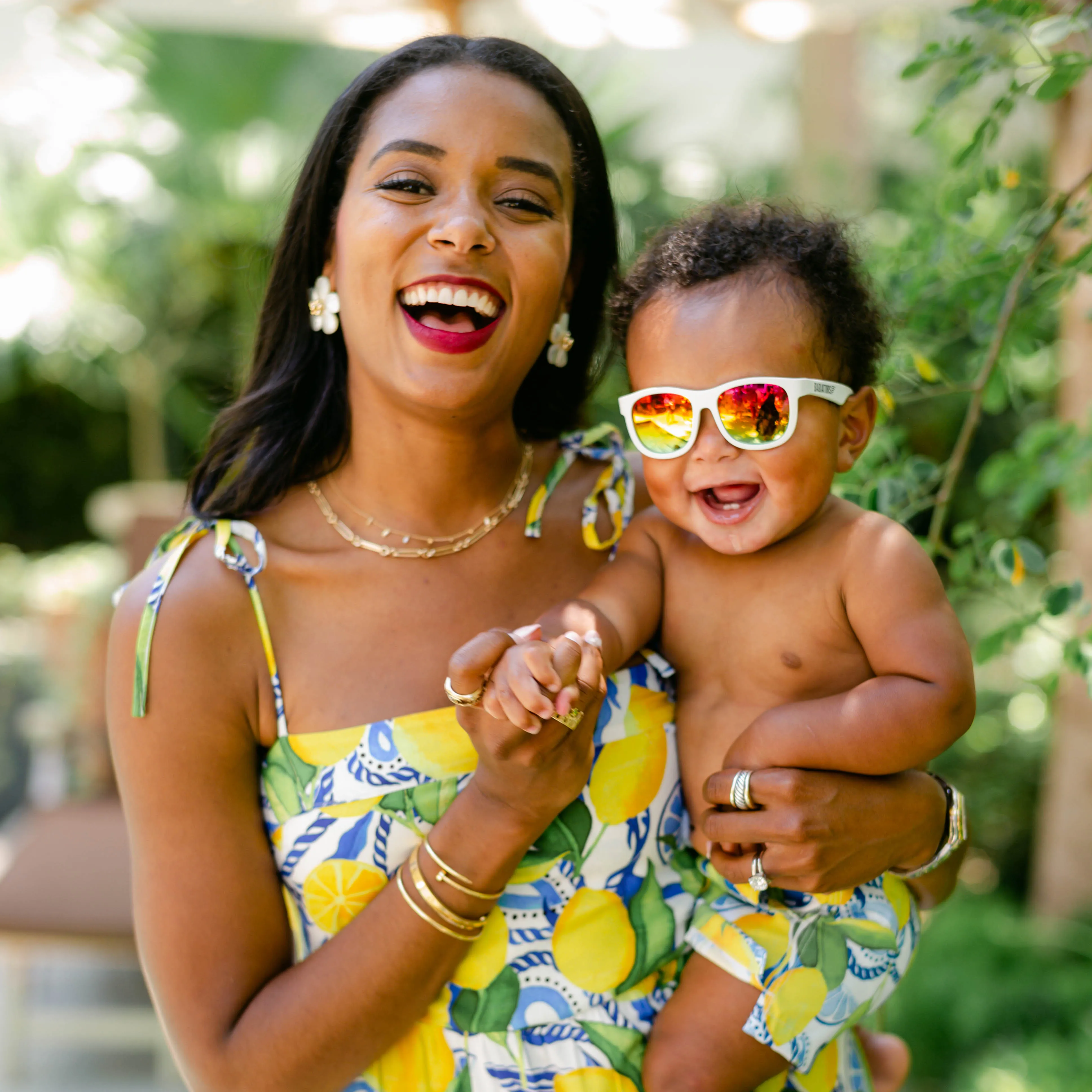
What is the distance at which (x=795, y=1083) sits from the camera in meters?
1.67

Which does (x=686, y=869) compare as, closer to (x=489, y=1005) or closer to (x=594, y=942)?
(x=594, y=942)

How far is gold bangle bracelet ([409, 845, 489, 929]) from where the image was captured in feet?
4.90

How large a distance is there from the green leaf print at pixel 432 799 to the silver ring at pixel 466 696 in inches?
9.4

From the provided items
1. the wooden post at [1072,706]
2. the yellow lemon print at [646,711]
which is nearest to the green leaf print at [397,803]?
the yellow lemon print at [646,711]

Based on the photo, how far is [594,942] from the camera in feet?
5.29

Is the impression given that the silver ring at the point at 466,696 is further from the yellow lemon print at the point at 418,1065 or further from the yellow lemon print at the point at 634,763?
the yellow lemon print at the point at 418,1065

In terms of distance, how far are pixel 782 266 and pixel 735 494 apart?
0.31m

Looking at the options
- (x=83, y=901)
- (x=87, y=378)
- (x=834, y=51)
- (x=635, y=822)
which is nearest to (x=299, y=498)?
(x=635, y=822)

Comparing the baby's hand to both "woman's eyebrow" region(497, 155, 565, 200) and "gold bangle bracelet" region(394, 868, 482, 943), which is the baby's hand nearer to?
"gold bangle bracelet" region(394, 868, 482, 943)

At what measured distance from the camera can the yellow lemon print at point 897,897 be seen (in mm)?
1665

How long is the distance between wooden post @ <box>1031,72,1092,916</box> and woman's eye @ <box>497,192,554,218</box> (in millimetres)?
2401

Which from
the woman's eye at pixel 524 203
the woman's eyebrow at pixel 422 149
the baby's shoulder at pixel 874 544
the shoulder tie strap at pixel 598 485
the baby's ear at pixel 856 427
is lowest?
the shoulder tie strap at pixel 598 485

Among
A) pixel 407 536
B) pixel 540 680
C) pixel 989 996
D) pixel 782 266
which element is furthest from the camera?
pixel 989 996

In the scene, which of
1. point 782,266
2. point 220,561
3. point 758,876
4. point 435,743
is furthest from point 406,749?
point 782,266
